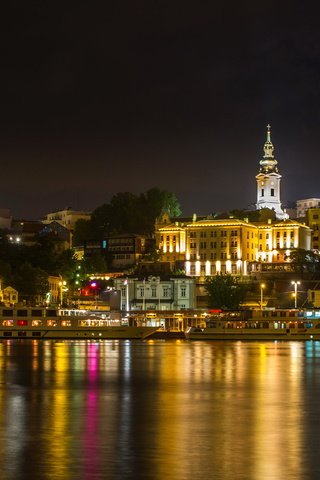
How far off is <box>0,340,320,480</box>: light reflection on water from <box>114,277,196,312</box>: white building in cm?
6192

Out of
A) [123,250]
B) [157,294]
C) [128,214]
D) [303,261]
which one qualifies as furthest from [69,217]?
[157,294]

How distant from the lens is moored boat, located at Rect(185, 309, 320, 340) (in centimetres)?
9025

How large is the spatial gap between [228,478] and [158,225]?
13408 cm

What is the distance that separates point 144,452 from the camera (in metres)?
22.0

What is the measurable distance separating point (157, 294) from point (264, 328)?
2404 centimetres

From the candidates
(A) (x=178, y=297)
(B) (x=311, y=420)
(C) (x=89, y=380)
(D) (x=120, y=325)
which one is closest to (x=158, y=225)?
(A) (x=178, y=297)

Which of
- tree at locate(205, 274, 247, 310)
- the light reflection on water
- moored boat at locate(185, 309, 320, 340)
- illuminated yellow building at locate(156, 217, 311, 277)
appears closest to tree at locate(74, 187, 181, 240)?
illuminated yellow building at locate(156, 217, 311, 277)

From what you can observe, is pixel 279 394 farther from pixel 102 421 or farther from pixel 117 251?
pixel 117 251

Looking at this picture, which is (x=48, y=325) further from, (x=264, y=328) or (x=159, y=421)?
(x=159, y=421)

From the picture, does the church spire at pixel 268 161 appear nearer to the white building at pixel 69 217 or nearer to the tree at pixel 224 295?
the white building at pixel 69 217

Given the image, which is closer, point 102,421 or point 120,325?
point 102,421

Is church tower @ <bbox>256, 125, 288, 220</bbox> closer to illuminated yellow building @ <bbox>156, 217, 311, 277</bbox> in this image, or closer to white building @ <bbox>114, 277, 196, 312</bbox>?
illuminated yellow building @ <bbox>156, 217, 311, 277</bbox>

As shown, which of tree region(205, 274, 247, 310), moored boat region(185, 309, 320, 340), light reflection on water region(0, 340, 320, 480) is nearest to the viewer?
light reflection on water region(0, 340, 320, 480)

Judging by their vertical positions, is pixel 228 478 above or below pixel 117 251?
below
